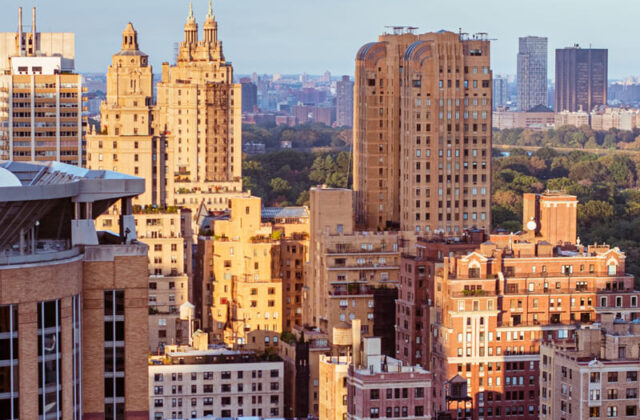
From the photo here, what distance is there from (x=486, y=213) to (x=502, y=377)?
2403 cm

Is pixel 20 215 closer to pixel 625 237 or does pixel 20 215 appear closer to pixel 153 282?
pixel 153 282

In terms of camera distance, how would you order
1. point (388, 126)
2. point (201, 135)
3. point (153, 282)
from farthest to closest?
point (201, 135), point (388, 126), point (153, 282)

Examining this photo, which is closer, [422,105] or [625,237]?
[422,105]

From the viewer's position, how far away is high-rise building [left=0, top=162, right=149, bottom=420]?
41.5 metres

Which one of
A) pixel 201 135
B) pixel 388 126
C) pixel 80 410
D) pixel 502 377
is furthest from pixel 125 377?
pixel 201 135

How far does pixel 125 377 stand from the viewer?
144ft

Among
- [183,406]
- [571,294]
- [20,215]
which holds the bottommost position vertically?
[183,406]

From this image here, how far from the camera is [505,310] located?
297ft

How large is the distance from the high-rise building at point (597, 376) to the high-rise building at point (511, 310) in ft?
32.7

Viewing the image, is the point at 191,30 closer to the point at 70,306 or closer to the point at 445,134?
the point at 445,134

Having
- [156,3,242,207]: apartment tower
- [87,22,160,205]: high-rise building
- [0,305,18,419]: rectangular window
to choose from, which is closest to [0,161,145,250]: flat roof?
[0,305,18,419]: rectangular window

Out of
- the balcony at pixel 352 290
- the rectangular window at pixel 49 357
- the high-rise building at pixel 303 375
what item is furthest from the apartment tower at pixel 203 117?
the rectangular window at pixel 49 357

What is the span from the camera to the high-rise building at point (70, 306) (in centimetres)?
4153

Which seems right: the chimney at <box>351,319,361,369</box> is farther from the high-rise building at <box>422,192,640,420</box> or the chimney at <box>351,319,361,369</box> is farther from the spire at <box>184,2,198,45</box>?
the spire at <box>184,2,198,45</box>
